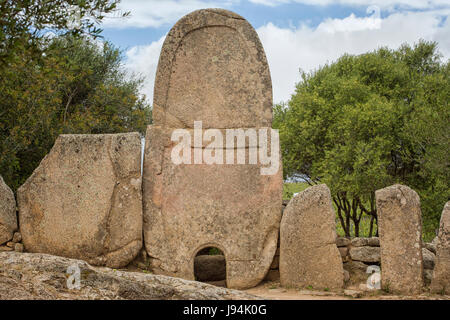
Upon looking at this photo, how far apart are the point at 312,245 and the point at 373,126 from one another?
804 centimetres

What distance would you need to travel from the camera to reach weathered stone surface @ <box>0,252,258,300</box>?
13.0ft

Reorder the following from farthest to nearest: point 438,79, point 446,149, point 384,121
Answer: point 438,79
point 384,121
point 446,149

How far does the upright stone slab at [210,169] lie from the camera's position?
357 inches

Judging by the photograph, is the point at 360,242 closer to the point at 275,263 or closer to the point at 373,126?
the point at 275,263

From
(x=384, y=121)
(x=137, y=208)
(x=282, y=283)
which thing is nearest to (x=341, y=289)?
(x=282, y=283)

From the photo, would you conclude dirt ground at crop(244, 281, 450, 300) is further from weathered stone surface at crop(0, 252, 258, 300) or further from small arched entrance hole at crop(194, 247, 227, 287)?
weathered stone surface at crop(0, 252, 258, 300)

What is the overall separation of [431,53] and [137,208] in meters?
13.9

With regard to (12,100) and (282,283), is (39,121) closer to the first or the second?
(12,100)

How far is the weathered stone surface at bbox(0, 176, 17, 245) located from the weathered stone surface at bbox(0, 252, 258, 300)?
4.55 m

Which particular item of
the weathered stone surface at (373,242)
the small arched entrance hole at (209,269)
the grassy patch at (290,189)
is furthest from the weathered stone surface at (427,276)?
the grassy patch at (290,189)

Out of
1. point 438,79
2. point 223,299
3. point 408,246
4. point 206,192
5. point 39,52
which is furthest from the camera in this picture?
point 438,79

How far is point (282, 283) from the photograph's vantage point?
29.3 ft

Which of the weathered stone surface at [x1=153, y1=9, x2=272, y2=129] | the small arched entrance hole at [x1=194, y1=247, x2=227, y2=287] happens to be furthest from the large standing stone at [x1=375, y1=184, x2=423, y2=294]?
the small arched entrance hole at [x1=194, y1=247, x2=227, y2=287]

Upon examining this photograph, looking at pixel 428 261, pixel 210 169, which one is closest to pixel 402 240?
pixel 428 261
